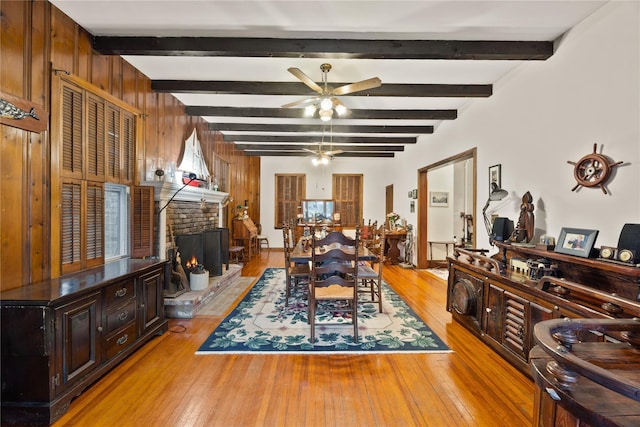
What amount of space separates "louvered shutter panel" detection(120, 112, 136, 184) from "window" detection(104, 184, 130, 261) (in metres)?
0.15

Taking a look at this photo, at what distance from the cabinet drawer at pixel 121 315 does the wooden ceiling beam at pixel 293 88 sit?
2.76 m

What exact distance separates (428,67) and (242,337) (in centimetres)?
368

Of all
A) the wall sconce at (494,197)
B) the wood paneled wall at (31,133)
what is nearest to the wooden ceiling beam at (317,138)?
the wall sconce at (494,197)

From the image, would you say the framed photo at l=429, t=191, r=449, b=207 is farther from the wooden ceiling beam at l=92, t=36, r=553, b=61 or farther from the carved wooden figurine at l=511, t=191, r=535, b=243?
the wooden ceiling beam at l=92, t=36, r=553, b=61

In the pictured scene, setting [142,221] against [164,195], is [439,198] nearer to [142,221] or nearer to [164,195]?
[164,195]

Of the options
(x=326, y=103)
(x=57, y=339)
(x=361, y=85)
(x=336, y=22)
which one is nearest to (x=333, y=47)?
(x=336, y=22)

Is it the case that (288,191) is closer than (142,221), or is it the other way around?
(142,221)

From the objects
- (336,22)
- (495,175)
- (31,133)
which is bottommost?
(495,175)

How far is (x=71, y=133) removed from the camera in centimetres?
259

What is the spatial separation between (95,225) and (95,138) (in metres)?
0.87

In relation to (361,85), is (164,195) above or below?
below

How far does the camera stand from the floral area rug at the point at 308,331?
2.76 m

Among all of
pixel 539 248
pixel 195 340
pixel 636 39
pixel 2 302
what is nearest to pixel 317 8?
pixel 636 39

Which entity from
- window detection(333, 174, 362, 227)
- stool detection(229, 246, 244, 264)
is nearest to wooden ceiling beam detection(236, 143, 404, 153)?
window detection(333, 174, 362, 227)
